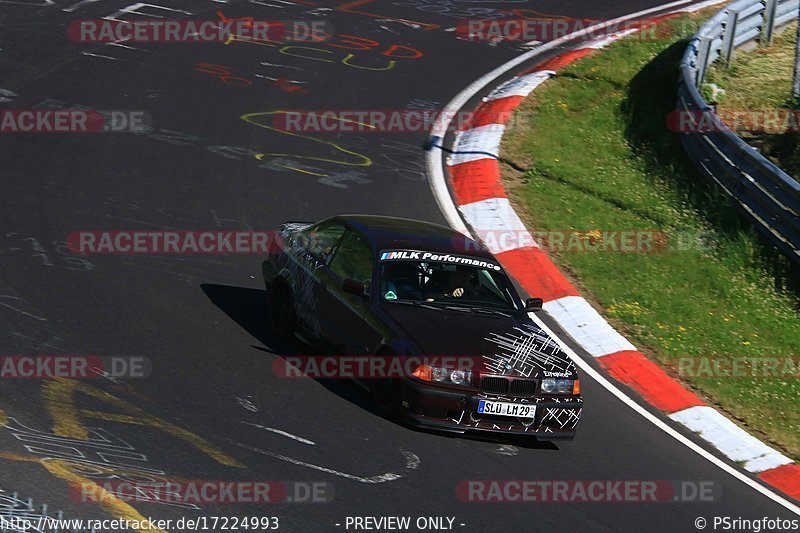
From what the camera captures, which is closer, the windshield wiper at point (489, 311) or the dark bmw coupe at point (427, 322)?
the dark bmw coupe at point (427, 322)

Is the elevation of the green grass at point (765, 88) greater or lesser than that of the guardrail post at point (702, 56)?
lesser

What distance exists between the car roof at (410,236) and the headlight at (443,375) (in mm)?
1461

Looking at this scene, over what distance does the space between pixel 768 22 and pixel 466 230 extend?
10078 mm

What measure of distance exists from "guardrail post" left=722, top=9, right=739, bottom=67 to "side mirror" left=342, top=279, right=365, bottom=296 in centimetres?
1187

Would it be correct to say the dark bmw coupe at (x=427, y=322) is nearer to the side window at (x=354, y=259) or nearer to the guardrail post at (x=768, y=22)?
the side window at (x=354, y=259)

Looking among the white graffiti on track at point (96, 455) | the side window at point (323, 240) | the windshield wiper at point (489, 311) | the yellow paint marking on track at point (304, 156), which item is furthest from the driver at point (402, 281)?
the yellow paint marking on track at point (304, 156)

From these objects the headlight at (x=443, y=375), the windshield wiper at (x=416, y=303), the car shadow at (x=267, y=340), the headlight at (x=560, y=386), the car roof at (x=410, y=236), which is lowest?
the car shadow at (x=267, y=340)

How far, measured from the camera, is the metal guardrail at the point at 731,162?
42.0 ft

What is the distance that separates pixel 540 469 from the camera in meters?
8.44

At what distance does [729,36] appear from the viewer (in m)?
19.0

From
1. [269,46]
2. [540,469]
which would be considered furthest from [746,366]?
[269,46]

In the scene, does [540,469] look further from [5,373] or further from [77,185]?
[77,185]

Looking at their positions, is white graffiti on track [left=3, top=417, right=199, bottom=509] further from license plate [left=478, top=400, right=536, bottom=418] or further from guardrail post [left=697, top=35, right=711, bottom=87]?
guardrail post [left=697, top=35, right=711, bottom=87]

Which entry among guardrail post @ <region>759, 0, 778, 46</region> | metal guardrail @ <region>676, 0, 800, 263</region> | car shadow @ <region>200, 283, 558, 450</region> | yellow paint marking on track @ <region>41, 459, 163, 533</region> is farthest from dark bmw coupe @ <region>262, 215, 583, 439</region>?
guardrail post @ <region>759, 0, 778, 46</region>
